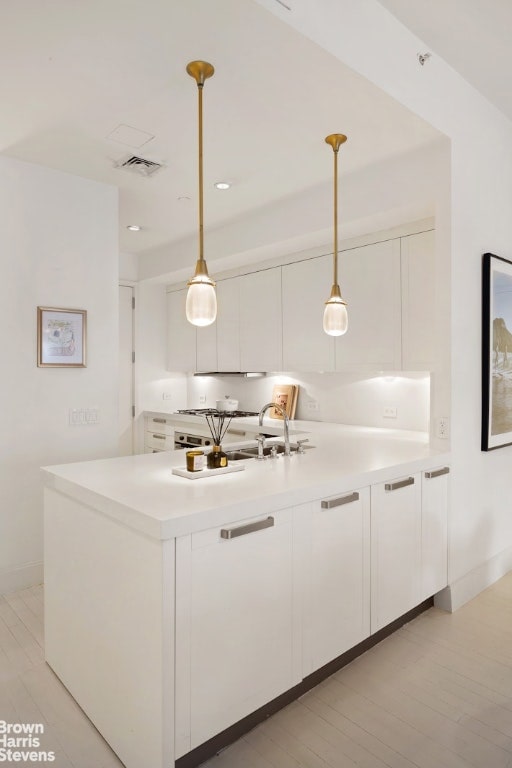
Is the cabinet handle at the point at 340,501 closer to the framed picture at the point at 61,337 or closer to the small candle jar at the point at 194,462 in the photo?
the small candle jar at the point at 194,462

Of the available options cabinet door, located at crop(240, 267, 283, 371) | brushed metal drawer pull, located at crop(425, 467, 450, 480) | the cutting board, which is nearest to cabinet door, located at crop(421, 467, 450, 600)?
brushed metal drawer pull, located at crop(425, 467, 450, 480)

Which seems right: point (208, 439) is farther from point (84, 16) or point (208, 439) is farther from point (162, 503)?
point (84, 16)

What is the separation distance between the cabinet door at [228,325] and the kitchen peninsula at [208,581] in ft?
7.57

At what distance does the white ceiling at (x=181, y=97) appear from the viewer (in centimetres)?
180

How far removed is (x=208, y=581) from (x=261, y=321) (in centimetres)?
300

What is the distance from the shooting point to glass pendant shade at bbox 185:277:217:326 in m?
1.91

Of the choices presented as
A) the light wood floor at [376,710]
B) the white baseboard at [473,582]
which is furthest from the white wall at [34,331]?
the white baseboard at [473,582]

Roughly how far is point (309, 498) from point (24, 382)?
203 centimetres

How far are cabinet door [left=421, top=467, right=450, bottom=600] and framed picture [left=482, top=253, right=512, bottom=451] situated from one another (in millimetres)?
518

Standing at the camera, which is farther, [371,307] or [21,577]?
[371,307]

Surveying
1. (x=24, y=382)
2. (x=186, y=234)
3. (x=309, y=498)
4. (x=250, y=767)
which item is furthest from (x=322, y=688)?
(x=186, y=234)

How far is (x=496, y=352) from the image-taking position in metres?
3.00

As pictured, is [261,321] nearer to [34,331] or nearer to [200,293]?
[34,331]

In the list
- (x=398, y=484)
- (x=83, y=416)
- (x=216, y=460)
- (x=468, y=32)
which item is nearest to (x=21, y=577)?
(x=83, y=416)
